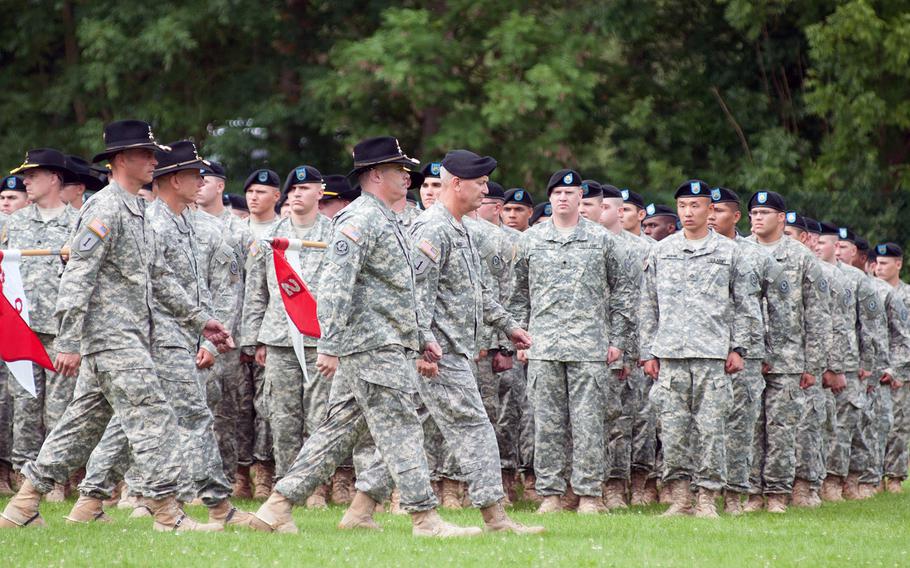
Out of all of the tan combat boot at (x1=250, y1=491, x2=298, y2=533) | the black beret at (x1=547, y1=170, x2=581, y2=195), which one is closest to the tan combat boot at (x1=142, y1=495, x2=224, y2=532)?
the tan combat boot at (x1=250, y1=491, x2=298, y2=533)

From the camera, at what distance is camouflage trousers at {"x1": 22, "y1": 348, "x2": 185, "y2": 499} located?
877 centimetres

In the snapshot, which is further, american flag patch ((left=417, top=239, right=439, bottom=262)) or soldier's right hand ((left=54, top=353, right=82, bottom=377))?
american flag patch ((left=417, top=239, right=439, bottom=262))

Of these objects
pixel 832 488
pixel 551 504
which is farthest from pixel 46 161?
pixel 832 488

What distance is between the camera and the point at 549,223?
12.0 meters

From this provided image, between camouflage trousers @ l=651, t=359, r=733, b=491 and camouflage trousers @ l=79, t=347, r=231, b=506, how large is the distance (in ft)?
12.8

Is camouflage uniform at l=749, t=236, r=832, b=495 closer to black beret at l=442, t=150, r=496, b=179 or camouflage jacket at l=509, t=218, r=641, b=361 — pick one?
camouflage jacket at l=509, t=218, r=641, b=361

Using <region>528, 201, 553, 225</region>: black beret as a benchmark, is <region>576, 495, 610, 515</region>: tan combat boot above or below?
below

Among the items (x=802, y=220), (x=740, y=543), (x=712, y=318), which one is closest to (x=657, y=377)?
(x=712, y=318)

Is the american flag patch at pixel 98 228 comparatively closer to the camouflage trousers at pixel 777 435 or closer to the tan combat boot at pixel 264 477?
the tan combat boot at pixel 264 477

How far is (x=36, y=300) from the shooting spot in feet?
39.8

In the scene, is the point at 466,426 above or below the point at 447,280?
below

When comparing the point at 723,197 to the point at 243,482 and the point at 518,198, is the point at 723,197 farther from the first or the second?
the point at 243,482

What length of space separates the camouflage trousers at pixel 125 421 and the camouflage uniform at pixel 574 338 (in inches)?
146

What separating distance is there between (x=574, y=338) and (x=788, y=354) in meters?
2.46
